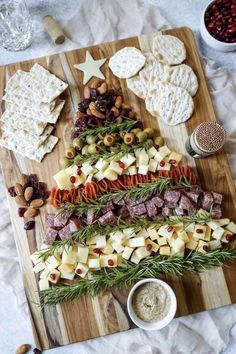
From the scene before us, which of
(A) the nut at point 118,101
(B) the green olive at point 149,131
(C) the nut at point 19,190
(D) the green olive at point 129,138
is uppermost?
(A) the nut at point 118,101

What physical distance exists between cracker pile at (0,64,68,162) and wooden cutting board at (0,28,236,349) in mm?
38

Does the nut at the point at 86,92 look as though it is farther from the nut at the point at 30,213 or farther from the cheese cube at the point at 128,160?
the nut at the point at 30,213

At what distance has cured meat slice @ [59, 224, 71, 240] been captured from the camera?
206 centimetres

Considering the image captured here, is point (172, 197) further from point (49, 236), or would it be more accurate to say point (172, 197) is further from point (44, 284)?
point (44, 284)

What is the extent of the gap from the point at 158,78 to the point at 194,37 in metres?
0.29

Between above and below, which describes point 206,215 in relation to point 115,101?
below

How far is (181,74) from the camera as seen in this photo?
2.20 meters

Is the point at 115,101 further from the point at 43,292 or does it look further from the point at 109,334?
the point at 109,334

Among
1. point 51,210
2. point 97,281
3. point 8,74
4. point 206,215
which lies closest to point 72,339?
point 97,281

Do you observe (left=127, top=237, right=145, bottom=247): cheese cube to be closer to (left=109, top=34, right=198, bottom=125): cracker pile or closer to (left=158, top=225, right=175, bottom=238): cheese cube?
(left=158, top=225, right=175, bottom=238): cheese cube

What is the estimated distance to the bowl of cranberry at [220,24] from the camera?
2.21 meters

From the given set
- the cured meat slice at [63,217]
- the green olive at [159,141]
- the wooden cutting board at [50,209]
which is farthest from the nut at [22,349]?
the green olive at [159,141]

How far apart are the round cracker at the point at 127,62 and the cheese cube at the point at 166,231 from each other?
72 cm

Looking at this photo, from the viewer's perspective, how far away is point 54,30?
2248mm
